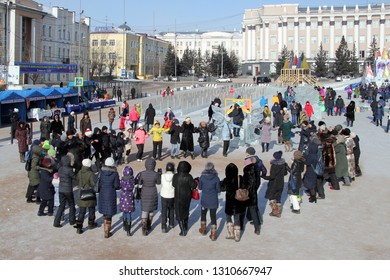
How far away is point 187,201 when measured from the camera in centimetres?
846

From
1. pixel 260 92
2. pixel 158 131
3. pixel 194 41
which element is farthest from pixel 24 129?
pixel 194 41

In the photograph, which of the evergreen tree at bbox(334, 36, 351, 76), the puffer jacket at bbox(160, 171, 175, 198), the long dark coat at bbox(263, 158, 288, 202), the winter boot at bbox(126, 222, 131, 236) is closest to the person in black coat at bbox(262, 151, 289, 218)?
the long dark coat at bbox(263, 158, 288, 202)

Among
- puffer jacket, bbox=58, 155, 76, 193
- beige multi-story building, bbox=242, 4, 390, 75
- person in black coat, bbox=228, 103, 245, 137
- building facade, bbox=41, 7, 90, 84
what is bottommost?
puffer jacket, bbox=58, 155, 76, 193

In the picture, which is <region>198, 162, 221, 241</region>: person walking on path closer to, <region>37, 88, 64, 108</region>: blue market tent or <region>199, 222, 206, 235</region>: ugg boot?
<region>199, 222, 206, 235</region>: ugg boot

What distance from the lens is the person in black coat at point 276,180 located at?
31.1ft

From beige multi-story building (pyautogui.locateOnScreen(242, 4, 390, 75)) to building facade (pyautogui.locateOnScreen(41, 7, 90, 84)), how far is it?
5319cm

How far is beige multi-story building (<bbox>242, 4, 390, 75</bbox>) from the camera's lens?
109250mm

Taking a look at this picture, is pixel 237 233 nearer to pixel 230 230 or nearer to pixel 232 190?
pixel 230 230

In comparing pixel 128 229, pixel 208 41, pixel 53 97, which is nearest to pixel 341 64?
pixel 208 41

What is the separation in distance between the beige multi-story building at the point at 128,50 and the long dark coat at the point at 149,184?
260 feet

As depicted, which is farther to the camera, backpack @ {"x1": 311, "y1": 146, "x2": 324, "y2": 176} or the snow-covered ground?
backpack @ {"x1": 311, "y1": 146, "x2": 324, "y2": 176}

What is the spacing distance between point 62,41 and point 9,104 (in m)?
43.3

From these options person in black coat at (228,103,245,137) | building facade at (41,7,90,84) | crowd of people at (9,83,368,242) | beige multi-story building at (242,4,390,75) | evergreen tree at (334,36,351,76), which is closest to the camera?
crowd of people at (9,83,368,242)
